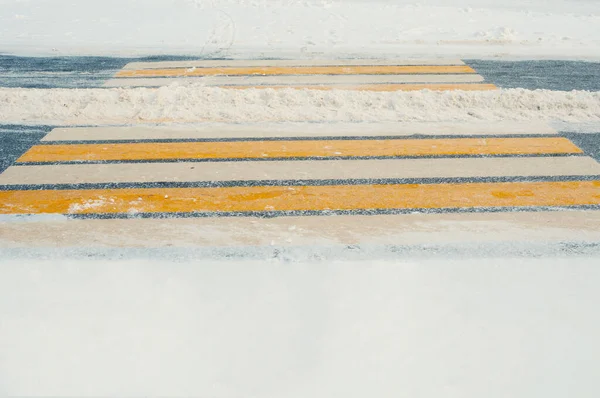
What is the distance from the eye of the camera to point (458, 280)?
117 inches

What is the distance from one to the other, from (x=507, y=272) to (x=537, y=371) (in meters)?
0.69

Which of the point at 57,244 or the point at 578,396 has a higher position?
the point at 57,244

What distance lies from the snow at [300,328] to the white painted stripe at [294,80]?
3165 mm

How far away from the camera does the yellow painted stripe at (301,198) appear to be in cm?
364

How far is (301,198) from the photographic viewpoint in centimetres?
373

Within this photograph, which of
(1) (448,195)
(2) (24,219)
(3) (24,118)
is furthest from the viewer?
(3) (24,118)

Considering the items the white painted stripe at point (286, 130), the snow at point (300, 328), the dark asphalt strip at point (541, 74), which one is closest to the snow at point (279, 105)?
the white painted stripe at point (286, 130)

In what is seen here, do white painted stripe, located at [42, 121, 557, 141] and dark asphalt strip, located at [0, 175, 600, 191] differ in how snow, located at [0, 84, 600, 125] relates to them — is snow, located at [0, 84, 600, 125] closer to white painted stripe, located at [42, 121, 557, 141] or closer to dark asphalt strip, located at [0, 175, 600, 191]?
white painted stripe, located at [42, 121, 557, 141]

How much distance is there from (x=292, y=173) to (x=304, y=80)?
2158 millimetres

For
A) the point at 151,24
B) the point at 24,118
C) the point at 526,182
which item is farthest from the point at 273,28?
the point at 526,182

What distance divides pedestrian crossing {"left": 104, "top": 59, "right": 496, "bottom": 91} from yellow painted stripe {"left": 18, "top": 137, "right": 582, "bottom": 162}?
1.30 metres

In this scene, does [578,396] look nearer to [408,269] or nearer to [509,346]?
[509,346]

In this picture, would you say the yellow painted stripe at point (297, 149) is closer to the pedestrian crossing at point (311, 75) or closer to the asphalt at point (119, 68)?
the pedestrian crossing at point (311, 75)

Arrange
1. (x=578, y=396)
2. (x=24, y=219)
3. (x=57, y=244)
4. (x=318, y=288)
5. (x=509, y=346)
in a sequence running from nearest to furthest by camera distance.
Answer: (x=578, y=396) → (x=509, y=346) → (x=318, y=288) → (x=57, y=244) → (x=24, y=219)
